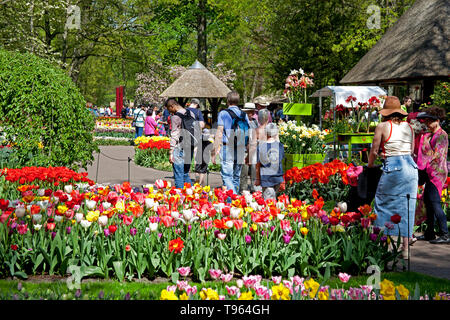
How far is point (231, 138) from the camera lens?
9125 mm

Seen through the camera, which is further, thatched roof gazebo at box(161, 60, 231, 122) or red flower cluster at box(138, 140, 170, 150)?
thatched roof gazebo at box(161, 60, 231, 122)

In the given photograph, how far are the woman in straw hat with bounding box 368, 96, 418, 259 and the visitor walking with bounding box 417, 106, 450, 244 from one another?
1.19 metres

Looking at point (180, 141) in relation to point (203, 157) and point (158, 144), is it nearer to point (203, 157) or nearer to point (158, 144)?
point (203, 157)

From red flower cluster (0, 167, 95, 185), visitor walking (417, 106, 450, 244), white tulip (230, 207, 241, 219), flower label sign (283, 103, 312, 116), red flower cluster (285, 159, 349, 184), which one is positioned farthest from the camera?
flower label sign (283, 103, 312, 116)

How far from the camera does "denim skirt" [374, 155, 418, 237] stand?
611cm

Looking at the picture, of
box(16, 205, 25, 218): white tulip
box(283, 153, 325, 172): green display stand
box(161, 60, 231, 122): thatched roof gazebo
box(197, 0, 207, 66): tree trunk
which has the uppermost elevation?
box(197, 0, 207, 66): tree trunk

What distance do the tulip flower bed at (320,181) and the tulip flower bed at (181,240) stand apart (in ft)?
10.0

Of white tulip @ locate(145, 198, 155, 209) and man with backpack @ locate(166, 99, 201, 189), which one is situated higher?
man with backpack @ locate(166, 99, 201, 189)

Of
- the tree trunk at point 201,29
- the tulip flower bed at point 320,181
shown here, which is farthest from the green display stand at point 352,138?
the tree trunk at point 201,29

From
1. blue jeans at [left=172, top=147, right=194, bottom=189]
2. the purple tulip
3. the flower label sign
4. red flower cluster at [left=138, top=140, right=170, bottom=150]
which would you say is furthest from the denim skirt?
red flower cluster at [left=138, top=140, right=170, bottom=150]

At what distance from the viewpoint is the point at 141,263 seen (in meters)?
5.18

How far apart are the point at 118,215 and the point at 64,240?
799 millimetres

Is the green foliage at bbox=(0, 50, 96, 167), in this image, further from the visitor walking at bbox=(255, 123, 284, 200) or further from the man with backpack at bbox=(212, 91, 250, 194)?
the visitor walking at bbox=(255, 123, 284, 200)

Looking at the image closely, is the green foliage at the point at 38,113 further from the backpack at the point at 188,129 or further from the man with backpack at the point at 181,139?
the backpack at the point at 188,129
